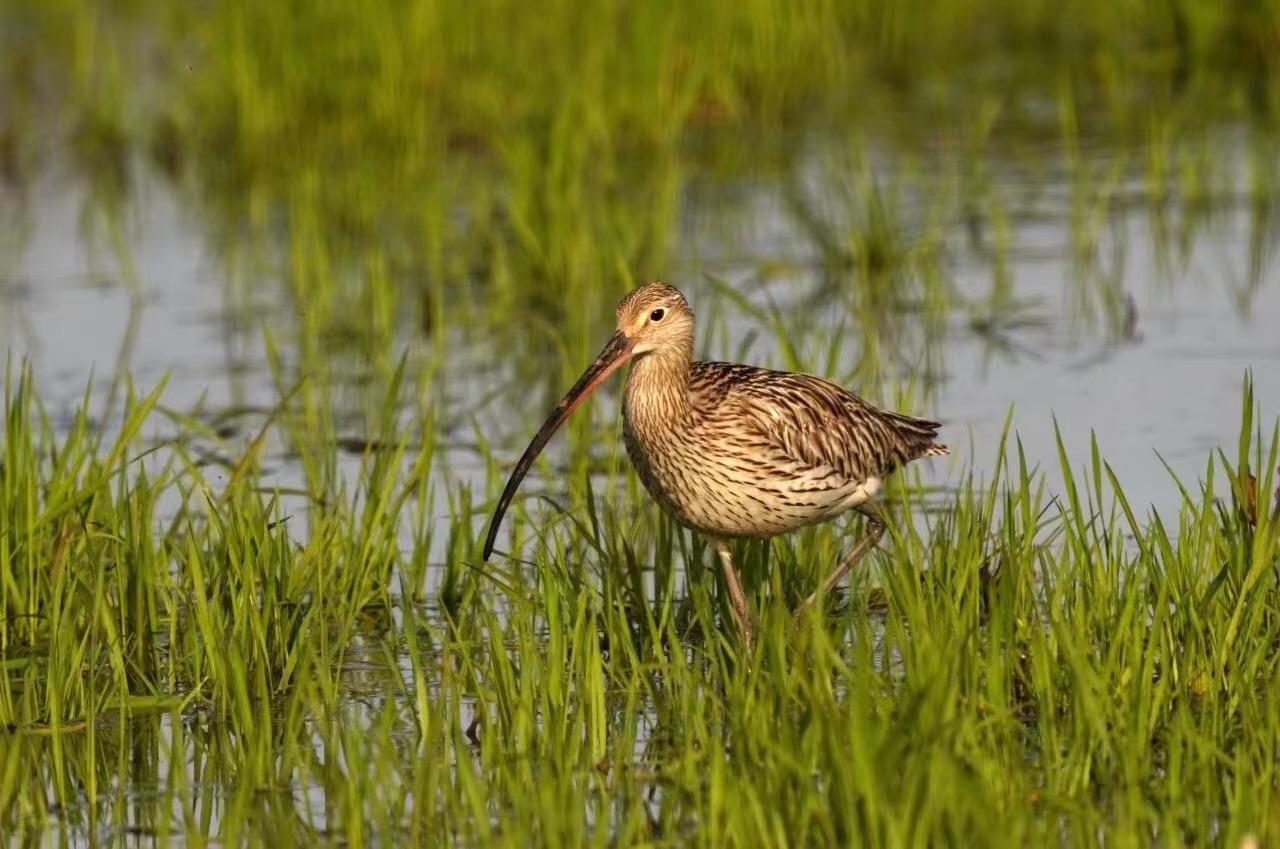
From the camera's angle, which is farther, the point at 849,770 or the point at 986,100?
the point at 986,100

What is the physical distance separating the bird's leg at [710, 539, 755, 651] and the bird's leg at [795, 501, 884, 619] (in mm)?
146

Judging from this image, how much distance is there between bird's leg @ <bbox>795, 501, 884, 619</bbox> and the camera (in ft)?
22.9

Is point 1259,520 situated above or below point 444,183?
below

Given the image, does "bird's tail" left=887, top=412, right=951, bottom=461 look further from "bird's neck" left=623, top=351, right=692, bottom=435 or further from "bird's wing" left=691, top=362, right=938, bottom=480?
"bird's neck" left=623, top=351, right=692, bottom=435

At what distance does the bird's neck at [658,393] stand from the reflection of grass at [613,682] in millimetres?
355

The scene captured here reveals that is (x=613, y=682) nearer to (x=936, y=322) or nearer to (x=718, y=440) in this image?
(x=718, y=440)

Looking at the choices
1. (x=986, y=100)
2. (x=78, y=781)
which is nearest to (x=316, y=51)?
(x=986, y=100)

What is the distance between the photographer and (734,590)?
6914 mm

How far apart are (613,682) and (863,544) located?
1.09m

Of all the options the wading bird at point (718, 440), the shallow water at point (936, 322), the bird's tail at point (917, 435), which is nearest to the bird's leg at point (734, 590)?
the wading bird at point (718, 440)

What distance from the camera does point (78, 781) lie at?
19.7ft

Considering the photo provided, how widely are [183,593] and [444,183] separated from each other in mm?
6358

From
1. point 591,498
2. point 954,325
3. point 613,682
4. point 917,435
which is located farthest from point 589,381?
point 954,325

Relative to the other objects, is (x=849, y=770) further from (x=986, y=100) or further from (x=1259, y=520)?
(x=986, y=100)
